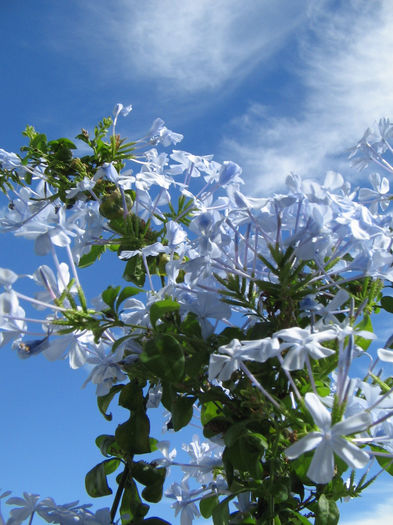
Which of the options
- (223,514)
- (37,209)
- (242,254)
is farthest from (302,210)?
(37,209)

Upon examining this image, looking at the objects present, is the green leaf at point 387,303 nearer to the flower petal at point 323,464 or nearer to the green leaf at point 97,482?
the flower petal at point 323,464

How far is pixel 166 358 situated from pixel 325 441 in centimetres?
37

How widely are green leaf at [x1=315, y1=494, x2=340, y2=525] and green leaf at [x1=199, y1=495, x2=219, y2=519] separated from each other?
15.2 inches

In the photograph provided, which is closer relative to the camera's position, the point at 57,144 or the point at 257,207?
the point at 257,207

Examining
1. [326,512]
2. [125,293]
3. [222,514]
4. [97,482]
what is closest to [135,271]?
[125,293]

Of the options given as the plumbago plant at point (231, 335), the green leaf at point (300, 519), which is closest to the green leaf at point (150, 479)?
the plumbago plant at point (231, 335)

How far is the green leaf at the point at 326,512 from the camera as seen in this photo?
45.9 inches

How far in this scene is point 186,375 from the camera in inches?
50.6

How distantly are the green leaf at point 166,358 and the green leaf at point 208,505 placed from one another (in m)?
0.54

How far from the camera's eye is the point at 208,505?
1505 millimetres

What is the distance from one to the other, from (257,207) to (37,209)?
32.8 inches

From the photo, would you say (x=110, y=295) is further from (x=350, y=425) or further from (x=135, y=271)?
(x=350, y=425)

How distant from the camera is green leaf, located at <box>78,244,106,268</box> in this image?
5.38ft

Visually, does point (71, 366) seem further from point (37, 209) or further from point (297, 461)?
point (37, 209)
